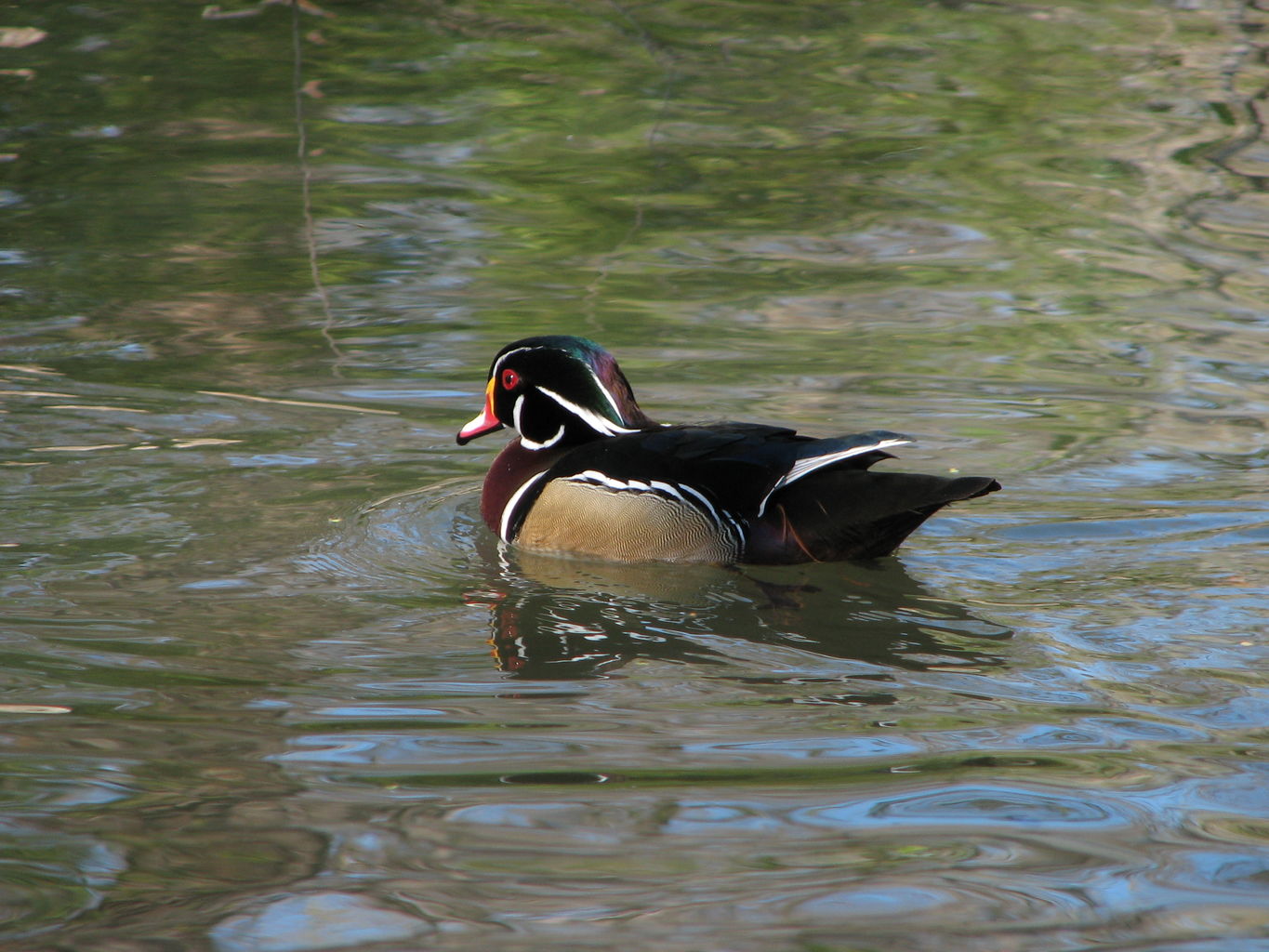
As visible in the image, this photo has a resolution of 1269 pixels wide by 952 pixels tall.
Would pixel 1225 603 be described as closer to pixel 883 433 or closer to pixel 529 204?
pixel 883 433

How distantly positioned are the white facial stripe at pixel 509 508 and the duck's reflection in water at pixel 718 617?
13cm

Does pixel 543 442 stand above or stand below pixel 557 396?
below

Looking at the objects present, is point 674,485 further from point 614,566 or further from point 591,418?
point 591,418

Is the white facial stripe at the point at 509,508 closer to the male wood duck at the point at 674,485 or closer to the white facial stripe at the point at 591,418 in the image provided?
the male wood duck at the point at 674,485

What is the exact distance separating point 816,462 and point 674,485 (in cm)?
56

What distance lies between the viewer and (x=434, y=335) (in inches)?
319

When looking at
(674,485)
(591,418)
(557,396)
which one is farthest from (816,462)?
(557,396)

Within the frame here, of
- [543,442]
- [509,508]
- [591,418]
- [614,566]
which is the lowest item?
[614,566]

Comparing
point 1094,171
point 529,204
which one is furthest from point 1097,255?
point 529,204

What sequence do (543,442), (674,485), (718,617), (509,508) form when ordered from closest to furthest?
(718,617) → (674,485) → (509,508) → (543,442)

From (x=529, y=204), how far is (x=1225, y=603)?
646cm

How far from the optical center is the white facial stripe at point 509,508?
584 cm

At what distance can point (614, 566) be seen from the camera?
561 centimetres

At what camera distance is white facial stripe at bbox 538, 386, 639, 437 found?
19.5ft
